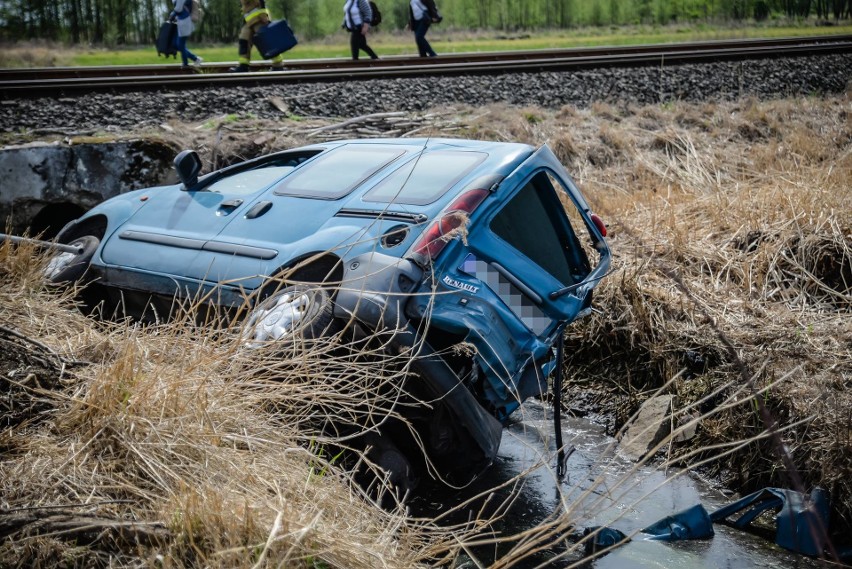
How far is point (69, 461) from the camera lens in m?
3.11

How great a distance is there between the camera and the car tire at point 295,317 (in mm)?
3885

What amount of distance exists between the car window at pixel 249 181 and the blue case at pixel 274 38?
25.3 ft

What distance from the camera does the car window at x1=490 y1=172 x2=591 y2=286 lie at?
464cm

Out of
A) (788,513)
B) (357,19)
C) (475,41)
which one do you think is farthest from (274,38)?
(475,41)

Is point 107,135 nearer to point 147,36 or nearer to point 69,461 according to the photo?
point 69,461

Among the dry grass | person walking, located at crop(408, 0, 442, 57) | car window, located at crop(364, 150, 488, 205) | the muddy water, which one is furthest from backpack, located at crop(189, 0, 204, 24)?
the dry grass

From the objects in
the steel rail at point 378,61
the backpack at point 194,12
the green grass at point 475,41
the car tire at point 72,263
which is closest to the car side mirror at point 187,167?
the car tire at point 72,263

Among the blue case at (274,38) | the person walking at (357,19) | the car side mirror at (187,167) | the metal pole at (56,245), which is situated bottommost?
the metal pole at (56,245)

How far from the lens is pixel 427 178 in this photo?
4.59 metres

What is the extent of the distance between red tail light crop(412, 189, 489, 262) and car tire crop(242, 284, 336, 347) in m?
0.53

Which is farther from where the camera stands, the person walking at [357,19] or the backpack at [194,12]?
the person walking at [357,19]

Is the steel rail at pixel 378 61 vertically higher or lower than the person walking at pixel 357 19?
lower

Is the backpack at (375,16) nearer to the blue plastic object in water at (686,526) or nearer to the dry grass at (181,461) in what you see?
the dry grass at (181,461)

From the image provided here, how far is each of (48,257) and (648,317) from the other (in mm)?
4547
